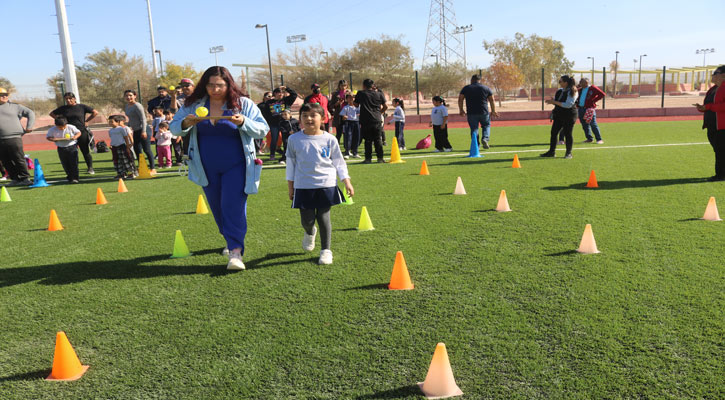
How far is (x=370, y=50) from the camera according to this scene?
2714 inches

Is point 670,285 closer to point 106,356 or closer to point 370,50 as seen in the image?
point 106,356

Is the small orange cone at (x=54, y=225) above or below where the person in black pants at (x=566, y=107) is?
below

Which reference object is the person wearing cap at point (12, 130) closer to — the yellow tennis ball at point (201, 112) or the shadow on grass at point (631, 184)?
the yellow tennis ball at point (201, 112)

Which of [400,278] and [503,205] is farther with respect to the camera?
[503,205]

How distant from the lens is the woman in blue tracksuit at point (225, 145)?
4672 mm

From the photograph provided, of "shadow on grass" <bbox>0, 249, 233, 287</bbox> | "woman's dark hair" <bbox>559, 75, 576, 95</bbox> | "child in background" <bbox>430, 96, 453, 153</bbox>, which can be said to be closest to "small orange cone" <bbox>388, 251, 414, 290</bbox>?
"shadow on grass" <bbox>0, 249, 233, 287</bbox>

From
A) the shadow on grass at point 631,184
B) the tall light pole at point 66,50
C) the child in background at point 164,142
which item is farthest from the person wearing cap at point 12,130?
the tall light pole at point 66,50

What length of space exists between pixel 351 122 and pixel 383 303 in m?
10.3

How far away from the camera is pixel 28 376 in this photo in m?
3.07

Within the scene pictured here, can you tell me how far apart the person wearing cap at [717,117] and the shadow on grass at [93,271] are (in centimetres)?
776

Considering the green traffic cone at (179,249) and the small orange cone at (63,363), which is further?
the green traffic cone at (179,249)

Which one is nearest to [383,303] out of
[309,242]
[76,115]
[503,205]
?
[309,242]

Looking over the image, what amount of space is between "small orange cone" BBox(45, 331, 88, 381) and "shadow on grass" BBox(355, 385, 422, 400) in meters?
1.67

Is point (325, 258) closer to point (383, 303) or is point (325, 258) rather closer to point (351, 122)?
point (383, 303)
